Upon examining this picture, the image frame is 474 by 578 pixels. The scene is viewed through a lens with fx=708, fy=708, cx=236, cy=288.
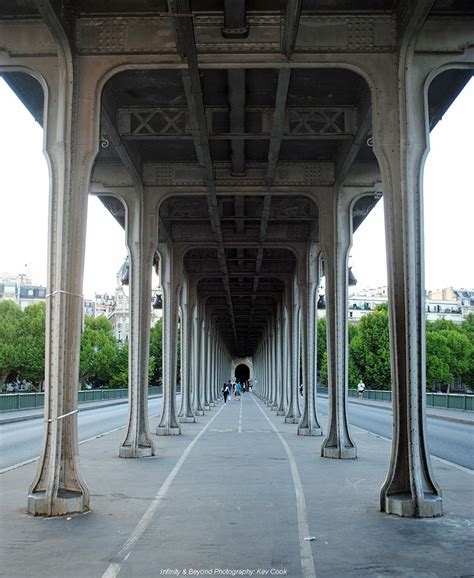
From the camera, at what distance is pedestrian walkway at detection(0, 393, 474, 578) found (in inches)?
262

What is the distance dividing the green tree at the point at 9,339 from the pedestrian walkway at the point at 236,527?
2445 inches

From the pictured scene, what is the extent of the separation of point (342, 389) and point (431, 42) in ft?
28.7

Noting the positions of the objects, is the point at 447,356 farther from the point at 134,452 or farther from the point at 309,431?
the point at 134,452

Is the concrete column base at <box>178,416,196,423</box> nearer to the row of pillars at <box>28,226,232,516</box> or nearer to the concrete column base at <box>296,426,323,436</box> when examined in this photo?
the row of pillars at <box>28,226,232,516</box>

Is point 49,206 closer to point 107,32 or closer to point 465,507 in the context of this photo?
point 107,32

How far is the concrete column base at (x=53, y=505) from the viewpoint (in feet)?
29.8

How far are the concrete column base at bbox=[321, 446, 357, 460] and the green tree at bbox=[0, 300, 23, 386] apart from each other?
62065mm

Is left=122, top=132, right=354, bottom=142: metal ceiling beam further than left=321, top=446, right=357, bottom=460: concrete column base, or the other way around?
left=321, top=446, right=357, bottom=460: concrete column base

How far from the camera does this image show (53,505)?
9094 millimetres

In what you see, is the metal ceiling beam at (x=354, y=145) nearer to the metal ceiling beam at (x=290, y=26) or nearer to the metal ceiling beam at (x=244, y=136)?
the metal ceiling beam at (x=244, y=136)

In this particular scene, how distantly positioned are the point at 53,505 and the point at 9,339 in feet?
225

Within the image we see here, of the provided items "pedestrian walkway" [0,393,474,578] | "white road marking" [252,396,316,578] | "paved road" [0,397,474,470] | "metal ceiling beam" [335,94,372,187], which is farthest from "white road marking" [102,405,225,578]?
"metal ceiling beam" [335,94,372,187]

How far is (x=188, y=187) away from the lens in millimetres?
17938

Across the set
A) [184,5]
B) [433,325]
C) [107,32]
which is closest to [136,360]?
[107,32]
